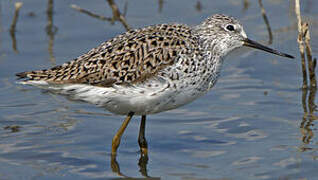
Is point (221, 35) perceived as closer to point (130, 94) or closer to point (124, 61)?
point (124, 61)

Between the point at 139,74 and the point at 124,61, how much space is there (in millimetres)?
261

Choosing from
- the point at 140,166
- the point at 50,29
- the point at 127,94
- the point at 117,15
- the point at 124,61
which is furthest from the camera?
the point at 50,29

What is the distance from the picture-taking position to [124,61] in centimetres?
830

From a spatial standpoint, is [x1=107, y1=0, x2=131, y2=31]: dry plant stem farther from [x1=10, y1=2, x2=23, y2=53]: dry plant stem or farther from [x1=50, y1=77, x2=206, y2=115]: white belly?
[x1=50, y1=77, x2=206, y2=115]: white belly

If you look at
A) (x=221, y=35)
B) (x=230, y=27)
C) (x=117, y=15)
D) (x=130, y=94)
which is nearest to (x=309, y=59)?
(x=230, y=27)

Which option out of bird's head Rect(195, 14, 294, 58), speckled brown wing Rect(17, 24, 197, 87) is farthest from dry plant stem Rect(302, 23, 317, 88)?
speckled brown wing Rect(17, 24, 197, 87)

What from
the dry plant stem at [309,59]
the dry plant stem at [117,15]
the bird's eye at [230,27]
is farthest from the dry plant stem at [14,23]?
the dry plant stem at [309,59]

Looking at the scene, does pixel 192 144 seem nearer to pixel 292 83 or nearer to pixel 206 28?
pixel 206 28

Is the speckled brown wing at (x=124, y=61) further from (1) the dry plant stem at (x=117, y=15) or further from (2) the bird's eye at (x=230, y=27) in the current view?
(1) the dry plant stem at (x=117, y=15)

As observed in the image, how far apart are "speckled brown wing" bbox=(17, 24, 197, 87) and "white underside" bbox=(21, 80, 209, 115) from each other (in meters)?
0.08

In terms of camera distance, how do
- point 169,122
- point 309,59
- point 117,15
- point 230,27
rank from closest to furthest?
1. point 230,27
2. point 169,122
3. point 309,59
4. point 117,15

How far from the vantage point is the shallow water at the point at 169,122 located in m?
8.45

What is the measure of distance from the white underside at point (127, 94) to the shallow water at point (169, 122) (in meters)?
0.87

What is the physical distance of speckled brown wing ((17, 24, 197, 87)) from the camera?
26.9 ft
